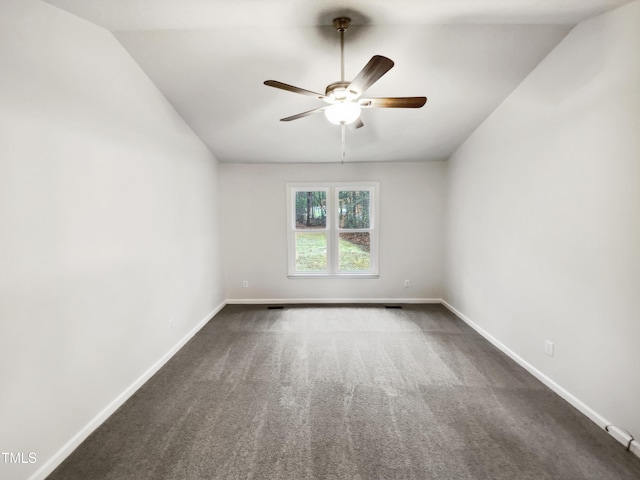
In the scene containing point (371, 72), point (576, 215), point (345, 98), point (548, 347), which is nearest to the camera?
point (371, 72)

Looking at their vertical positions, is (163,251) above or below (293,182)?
below

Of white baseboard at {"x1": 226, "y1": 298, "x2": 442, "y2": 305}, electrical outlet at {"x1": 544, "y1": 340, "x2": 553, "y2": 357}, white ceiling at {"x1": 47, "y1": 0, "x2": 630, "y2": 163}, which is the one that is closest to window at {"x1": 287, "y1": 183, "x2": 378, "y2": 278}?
white baseboard at {"x1": 226, "y1": 298, "x2": 442, "y2": 305}

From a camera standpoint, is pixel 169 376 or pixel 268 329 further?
pixel 268 329

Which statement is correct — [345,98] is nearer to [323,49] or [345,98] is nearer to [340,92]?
[340,92]

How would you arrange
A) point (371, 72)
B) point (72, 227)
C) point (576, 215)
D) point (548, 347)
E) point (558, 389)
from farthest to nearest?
1. point (548, 347)
2. point (558, 389)
3. point (576, 215)
4. point (72, 227)
5. point (371, 72)

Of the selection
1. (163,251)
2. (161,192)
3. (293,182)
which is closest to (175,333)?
(163,251)

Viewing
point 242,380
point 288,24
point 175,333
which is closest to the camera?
point 288,24

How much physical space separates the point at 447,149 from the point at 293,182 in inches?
94.2

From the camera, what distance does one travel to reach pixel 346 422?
78.9 inches

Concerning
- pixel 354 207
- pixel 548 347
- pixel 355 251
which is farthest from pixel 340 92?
pixel 355 251

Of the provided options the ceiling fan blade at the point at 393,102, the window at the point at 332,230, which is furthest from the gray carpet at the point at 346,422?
the ceiling fan blade at the point at 393,102

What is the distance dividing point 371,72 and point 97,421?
2.93 metres

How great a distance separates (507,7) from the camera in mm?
1888

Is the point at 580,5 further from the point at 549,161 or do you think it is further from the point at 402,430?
the point at 402,430
